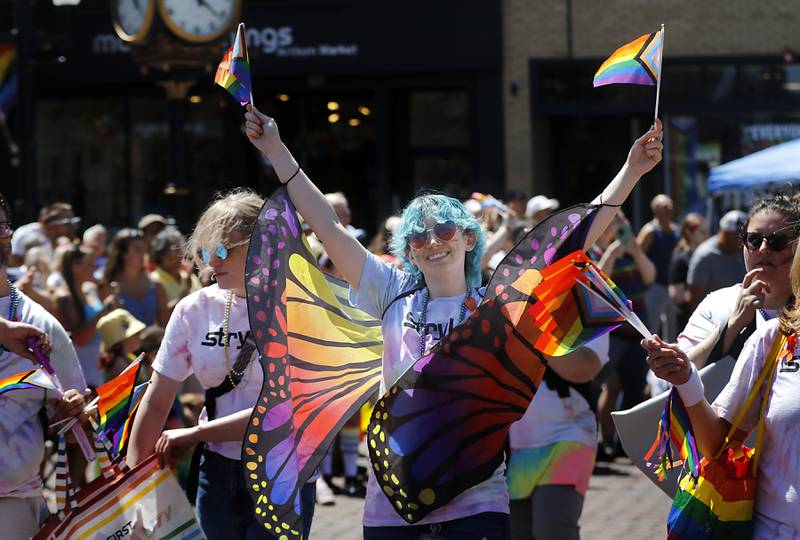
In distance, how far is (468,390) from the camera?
4.30 meters

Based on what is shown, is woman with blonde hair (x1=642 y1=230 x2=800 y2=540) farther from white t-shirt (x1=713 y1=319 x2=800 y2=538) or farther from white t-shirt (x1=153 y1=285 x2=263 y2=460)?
white t-shirt (x1=153 y1=285 x2=263 y2=460)

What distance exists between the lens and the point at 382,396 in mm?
4383

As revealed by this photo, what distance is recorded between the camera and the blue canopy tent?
11.8 m

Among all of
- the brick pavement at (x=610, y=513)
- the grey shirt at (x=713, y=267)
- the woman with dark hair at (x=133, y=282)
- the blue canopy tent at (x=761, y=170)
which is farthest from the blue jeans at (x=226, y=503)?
the grey shirt at (x=713, y=267)

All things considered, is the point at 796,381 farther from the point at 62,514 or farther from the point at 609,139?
the point at 609,139

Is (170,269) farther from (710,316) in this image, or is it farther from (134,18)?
(710,316)

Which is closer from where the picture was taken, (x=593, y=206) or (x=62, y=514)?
(x=593, y=206)

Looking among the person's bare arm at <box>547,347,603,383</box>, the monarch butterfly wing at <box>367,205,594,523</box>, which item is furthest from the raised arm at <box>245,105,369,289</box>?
the person's bare arm at <box>547,347,603,383</box>

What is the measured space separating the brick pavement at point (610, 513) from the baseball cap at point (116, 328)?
1.70m

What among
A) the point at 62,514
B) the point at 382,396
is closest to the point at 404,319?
the point at 382,396

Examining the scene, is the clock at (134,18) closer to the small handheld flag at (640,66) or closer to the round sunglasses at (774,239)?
the small handheld flag at (640,66)

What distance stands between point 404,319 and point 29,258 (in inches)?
258

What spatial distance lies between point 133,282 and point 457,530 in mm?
5894

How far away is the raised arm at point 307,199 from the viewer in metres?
4.35
